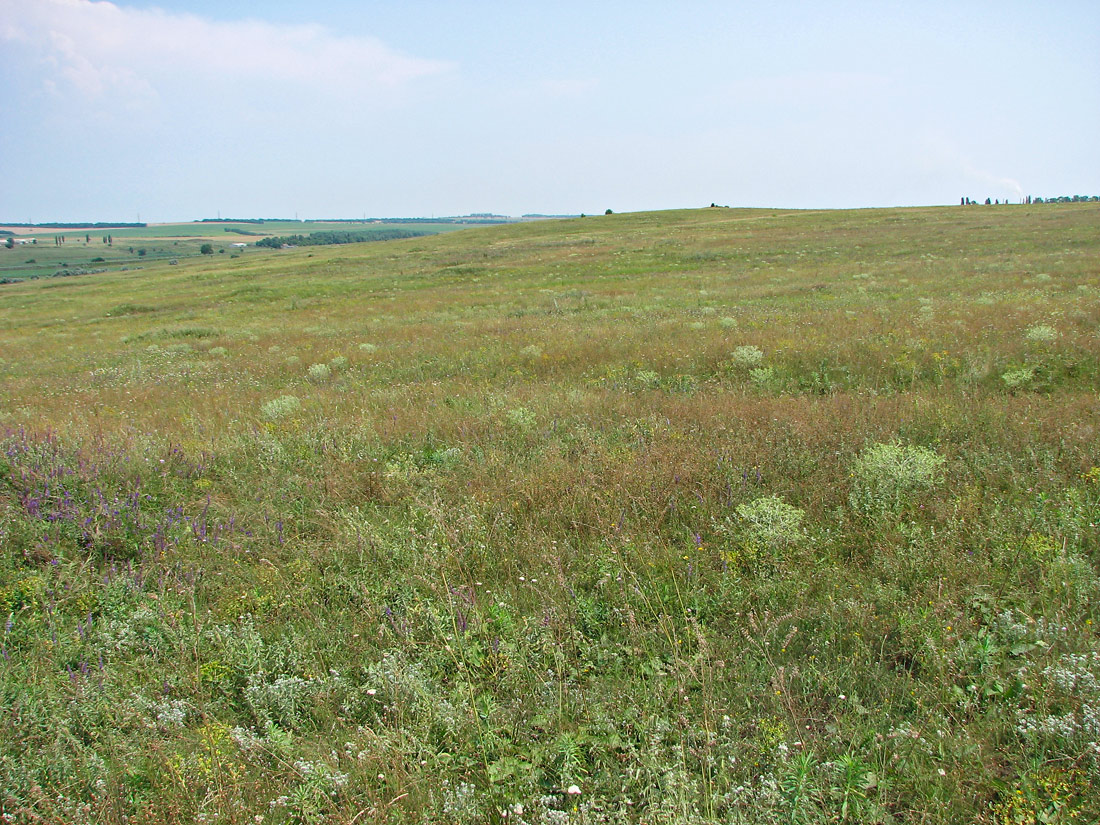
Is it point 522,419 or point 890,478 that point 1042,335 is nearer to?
point 890,478

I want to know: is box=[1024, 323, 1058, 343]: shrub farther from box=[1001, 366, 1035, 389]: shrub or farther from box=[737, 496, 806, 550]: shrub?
box=[737, 496, 806, 550]: shrub

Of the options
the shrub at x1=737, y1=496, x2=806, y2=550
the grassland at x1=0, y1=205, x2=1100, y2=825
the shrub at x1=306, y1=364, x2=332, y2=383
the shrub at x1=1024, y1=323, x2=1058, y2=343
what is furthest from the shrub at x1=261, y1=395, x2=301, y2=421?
the shrub at x1=1024, y1=323, x2=1058, y2=343

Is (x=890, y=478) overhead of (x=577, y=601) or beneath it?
overhead

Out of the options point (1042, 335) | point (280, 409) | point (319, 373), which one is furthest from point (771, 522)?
point (319, 373)

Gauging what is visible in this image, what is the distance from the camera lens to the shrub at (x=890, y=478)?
454 cm

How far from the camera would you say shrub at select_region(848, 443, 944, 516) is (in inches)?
179

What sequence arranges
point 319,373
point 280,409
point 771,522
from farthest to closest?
point 319,373 → point 280,409 → point 771,522

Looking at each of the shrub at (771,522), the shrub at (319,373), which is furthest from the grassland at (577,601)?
the shrub at (319,373)

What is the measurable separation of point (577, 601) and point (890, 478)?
2.98m

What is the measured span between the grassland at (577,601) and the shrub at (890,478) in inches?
1.4

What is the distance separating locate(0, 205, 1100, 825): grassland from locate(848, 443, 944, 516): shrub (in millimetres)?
35

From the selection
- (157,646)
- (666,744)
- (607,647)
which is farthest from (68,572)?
(666,744)

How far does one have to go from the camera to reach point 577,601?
12.1ft

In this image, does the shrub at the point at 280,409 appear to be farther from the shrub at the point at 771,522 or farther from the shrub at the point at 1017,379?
the shrub at the point at 1017,379
